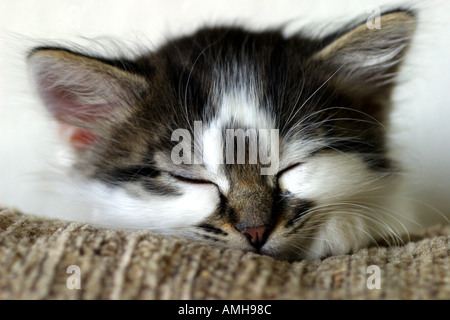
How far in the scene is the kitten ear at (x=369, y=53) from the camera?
140 cm

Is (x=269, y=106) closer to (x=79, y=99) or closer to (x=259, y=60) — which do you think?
(x=259, y=60)

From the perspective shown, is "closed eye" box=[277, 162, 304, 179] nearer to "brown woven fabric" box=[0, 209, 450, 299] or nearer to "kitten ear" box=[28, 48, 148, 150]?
"brown woven fabric" box=[0, 209, 450, 299]

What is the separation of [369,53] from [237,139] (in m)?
0.57

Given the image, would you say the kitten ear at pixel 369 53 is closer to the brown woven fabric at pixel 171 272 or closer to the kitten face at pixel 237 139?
the kitten face at pixel 237 139

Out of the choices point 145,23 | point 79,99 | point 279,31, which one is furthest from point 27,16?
point 279,31

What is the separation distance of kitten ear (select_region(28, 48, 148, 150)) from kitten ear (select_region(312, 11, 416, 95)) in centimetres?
59

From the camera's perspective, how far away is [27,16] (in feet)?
7.20
